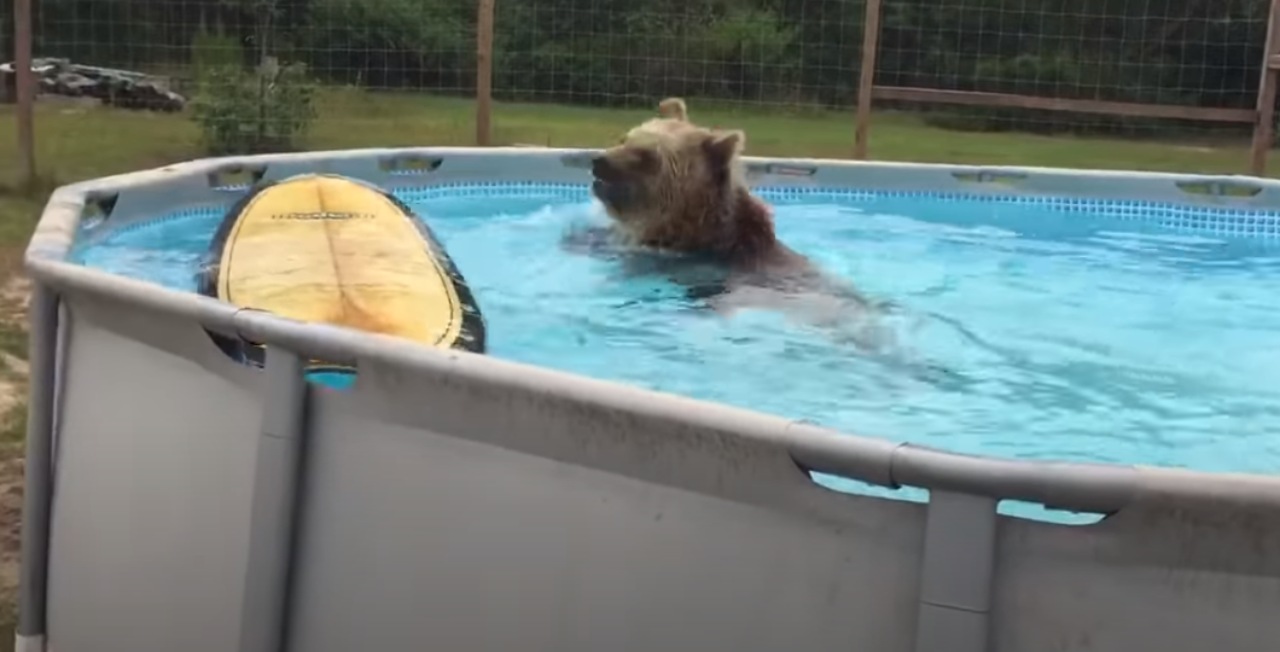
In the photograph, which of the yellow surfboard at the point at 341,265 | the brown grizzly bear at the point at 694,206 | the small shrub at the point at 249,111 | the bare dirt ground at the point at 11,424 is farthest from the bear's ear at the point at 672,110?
the small shrub at the point at 249,111

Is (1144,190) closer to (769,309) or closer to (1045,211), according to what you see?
(1045,211)

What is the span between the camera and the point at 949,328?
16.1 ft

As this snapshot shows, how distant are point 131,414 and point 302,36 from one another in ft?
37.4

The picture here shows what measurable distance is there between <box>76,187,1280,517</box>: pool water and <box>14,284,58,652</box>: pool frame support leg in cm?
144

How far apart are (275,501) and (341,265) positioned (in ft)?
6.20

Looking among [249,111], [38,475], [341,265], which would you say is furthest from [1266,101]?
[38,475]

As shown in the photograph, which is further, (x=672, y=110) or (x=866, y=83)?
(x=866, y=83)

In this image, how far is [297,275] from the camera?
381 centimetres

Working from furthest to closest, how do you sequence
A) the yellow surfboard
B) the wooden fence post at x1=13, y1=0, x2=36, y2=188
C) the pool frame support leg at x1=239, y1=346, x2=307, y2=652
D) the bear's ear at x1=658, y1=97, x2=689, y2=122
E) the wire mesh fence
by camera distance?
the wire mesh fence < the wooden fence post at x1=13, y1=0, x2=36, y2=188 < the bear's ear at x1=658, y1=97, x2=689, y2=122 < the yellow surfboard < the pool frame support leg at x1=239, y1=346, x2=307, y2=652

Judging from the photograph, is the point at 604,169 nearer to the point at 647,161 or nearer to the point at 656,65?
the point at 647,161

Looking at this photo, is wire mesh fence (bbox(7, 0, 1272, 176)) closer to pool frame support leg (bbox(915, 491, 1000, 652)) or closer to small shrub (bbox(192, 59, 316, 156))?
small shrub (bbox(192, 59, 316, 156))

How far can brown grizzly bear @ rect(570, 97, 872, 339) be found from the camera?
213 inches

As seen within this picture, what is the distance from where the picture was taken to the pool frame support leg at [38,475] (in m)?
2.56

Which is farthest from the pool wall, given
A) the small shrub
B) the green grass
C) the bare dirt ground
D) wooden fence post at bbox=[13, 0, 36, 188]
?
the small shrub
